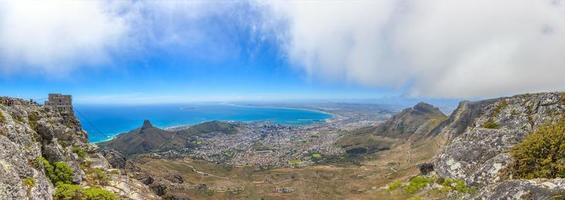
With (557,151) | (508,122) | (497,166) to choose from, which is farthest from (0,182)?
(508,122)

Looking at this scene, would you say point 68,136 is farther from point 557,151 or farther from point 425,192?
point 557,151

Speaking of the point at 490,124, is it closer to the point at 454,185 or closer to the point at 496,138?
the point at 496,138

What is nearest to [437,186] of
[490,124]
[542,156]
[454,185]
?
[454,185]

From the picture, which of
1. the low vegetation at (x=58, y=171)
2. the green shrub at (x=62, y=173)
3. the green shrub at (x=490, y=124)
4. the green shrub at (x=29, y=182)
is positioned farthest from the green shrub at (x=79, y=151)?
the green shrub at (x=490, y=124)

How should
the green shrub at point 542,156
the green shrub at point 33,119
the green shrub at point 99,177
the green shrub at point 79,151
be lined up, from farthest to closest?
the green shrub at point 79,151
the green shrub at point 99,177
the green shrub at point 33,119
the green shrub at point 542,156

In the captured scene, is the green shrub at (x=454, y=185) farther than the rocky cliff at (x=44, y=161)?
Yes

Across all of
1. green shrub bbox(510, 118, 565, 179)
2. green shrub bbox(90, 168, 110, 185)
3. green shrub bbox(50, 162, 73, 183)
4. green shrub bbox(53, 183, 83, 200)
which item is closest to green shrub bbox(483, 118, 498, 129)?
green shrub bbox(510, 118, 565, 179)

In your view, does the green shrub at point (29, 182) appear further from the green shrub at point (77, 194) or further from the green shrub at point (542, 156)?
the green shrub at point (542, 156)
